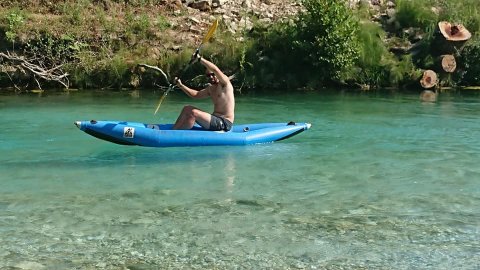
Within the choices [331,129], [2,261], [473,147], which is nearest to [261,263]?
[2,261]

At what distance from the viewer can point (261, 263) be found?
16.5ft

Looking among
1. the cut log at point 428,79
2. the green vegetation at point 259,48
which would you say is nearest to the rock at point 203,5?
the green vegetation at point 259,48

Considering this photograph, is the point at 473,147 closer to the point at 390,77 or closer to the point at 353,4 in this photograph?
the point at 390,77

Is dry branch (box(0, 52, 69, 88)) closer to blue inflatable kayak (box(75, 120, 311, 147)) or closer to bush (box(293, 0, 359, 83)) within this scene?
bush (box(293, 0, 359, 83))

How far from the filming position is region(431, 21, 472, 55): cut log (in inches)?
731

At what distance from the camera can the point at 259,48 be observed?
18922 mm

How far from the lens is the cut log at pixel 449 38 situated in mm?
18578

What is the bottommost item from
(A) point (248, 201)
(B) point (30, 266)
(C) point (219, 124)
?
(B) point (30, 266)

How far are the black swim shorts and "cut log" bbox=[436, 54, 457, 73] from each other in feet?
36.0

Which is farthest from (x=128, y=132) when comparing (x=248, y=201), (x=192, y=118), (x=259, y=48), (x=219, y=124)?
(x=259, y=48)

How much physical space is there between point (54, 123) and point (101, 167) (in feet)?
13.2

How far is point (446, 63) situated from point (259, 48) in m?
5.01

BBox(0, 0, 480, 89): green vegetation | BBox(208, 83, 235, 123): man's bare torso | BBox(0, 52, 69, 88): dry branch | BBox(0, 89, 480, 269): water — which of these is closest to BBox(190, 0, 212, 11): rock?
BBox(0, 0, 480, 89): green vegetation

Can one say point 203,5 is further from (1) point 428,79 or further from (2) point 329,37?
(1) point 428,79
